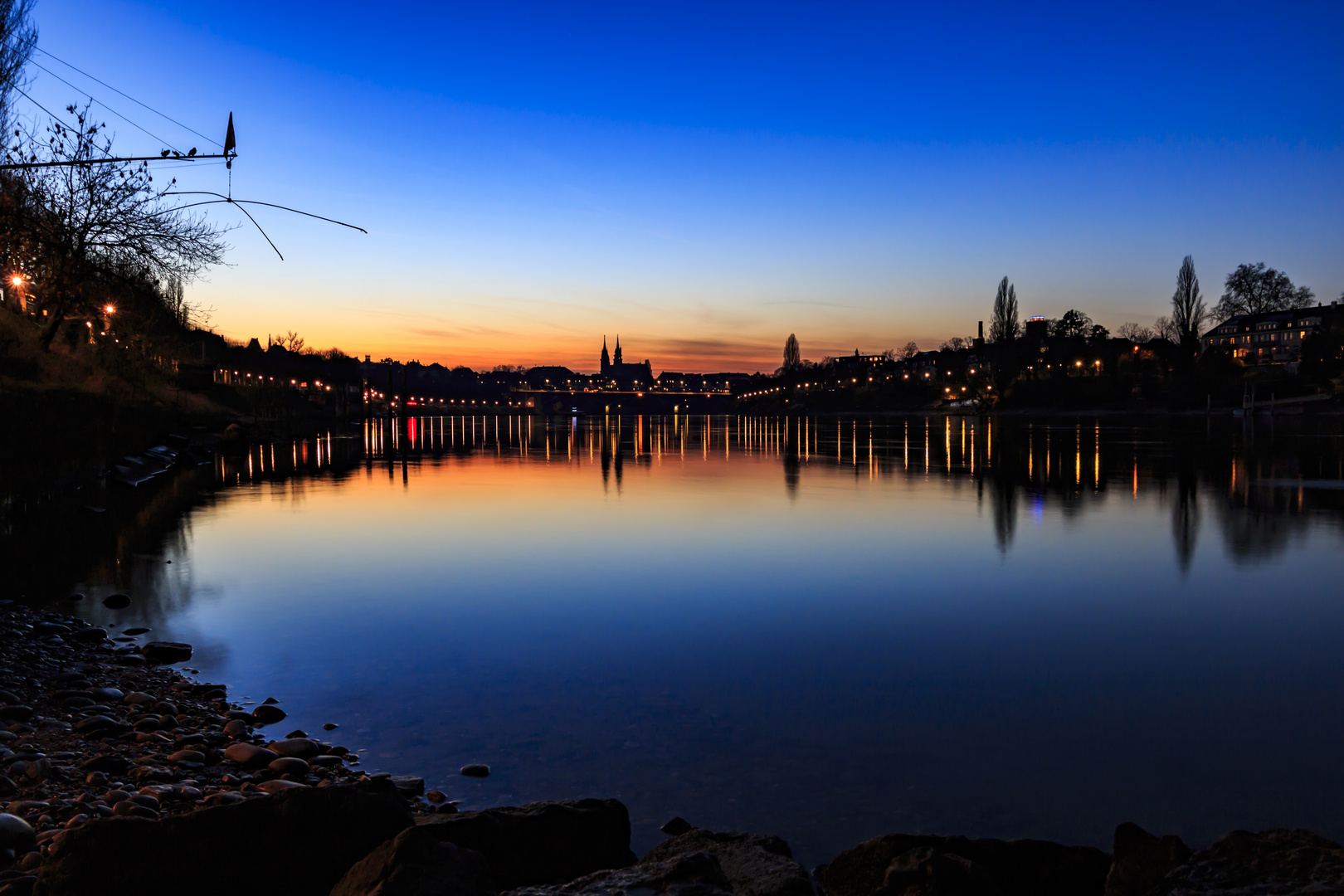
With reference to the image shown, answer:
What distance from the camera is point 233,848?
12.9ft

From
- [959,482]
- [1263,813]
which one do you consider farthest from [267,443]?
[1263,813]

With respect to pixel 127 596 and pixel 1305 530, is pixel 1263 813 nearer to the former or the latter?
pixel 127 596

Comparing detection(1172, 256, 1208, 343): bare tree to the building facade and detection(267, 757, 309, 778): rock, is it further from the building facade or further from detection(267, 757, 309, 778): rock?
detection(267, 757, 309, 778): rock

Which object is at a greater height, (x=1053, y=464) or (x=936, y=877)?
(x=936, y=877)

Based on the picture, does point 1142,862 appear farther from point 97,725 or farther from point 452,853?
point 97,725

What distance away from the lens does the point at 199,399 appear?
6750cm

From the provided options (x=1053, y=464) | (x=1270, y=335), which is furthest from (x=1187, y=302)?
(x=1053, y=464)

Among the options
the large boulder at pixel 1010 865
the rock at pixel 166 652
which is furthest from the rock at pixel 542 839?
the rock at pixel 166 652

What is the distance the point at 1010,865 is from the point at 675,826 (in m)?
1.92

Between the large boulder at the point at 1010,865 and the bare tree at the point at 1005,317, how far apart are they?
163 m

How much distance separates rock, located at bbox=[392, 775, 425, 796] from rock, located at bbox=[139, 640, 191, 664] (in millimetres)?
4593

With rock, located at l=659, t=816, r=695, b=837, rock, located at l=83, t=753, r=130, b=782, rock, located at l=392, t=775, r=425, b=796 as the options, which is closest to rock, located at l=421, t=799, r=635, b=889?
rock, located at l=659, t=816, r=695, b=837

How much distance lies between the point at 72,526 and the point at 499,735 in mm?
16929

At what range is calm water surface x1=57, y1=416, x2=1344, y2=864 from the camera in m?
5.68
